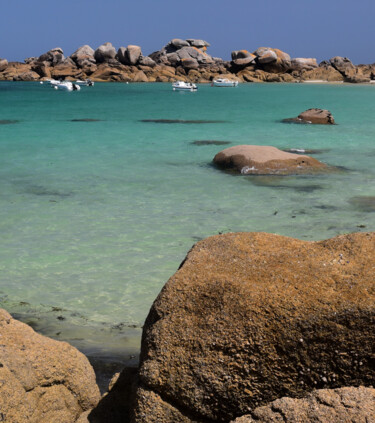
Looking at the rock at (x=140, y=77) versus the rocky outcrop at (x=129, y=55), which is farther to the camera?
the rock at (x=140, y=77)

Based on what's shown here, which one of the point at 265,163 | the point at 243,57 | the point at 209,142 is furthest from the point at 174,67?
the point at 265,163

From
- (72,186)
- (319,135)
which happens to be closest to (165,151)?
(72,186)

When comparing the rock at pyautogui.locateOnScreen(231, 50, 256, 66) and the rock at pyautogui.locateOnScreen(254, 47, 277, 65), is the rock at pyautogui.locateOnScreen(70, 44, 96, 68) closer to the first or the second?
the rock at pyautogui.locateOnScreen(231, 50, 256, 66)

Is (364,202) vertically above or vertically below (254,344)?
below

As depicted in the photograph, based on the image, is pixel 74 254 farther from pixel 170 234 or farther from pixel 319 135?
pixel 319 135

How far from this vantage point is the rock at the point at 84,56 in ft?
358

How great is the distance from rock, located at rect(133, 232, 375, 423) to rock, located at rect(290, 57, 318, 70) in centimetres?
11845

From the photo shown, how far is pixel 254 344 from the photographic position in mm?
3012

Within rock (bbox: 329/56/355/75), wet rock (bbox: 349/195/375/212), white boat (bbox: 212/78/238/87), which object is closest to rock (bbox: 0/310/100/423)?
wet rock (bbox: 349/195/375/212)

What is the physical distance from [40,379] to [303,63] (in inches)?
4806

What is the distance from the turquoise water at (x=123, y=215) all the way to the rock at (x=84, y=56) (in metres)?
93.5

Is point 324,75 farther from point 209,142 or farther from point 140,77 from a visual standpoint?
point 209,142

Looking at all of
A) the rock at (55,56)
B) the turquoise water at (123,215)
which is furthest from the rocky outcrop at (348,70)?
the turquoise water at (123,215)

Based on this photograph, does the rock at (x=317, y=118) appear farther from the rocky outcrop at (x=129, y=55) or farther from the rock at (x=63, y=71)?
the rock at (x=63, y=71)
